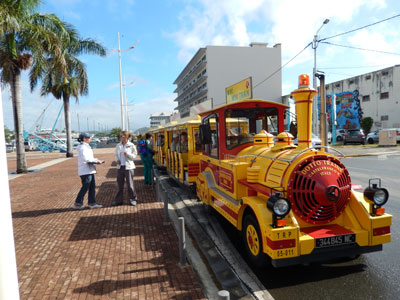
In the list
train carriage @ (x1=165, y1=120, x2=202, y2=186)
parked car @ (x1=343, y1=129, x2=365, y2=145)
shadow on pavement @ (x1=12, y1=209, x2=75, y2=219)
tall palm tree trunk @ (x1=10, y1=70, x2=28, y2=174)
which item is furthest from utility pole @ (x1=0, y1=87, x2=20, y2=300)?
parked car @ (x1=343, y1=129, x2=365, y2=145)

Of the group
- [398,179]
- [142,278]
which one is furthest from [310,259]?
[398,179]

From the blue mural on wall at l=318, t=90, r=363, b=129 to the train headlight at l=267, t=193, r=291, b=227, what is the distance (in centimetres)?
3712

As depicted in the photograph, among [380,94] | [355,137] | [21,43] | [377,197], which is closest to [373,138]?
[355,137]

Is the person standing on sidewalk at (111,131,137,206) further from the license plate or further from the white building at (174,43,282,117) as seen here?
the white building at (174,43,282,117)

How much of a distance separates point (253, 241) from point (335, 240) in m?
1.06

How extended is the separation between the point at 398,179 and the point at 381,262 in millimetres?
7483

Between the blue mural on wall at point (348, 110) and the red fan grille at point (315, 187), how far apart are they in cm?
3637

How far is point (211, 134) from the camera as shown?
5887 millimetres

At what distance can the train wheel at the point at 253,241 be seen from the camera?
12.6 ft

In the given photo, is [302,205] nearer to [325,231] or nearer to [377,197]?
[325,231]

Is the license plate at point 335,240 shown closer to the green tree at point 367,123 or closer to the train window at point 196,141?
the train window at point 196,141

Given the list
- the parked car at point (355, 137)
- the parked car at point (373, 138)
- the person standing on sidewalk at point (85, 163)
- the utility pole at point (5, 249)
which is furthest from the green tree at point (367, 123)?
the utility pole at point (5, 249)

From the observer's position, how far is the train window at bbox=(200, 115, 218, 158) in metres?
5.55

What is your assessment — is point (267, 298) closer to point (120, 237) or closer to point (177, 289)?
point (177, 289)
